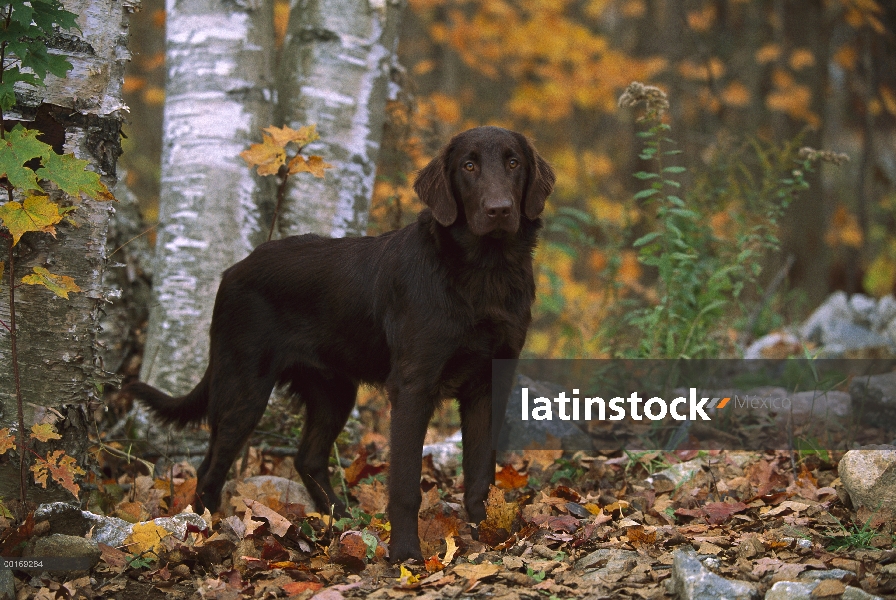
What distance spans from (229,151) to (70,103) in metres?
1.44

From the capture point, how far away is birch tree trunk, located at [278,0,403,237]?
4812 millimetres

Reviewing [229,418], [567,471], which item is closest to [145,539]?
[229,418]

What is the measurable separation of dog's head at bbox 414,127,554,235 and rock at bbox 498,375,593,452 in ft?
4.71

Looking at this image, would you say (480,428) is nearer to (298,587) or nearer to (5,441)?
(298,587)

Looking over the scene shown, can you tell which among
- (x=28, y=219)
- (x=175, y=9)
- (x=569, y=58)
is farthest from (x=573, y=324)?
(x=569, y=58)

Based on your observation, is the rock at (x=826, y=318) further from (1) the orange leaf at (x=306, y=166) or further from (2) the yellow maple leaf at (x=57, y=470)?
(2) the yellow maple leaf at (x=57, y=470)

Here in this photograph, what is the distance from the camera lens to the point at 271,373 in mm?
3836

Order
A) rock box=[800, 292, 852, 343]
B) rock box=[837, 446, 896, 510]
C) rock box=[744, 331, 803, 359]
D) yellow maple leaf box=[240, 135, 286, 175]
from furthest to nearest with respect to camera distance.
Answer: rock box=[800, 292, 852, 343] < rock box=[744, 331, 803, 359] < yellow maple leaf box=[240, 135, 286, 175] < rock box=[837, 446, 896, 510]

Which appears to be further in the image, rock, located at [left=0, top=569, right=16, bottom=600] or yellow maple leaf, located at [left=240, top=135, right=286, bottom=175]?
yellow maple leaf, located at [left=240, top=135, right=286, bottom=175]

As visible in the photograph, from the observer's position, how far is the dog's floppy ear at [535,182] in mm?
3477

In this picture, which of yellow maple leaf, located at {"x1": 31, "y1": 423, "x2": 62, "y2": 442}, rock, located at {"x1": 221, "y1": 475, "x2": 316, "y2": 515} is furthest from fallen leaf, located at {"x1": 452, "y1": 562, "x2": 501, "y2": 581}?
yellow maple leaf, located at {"x1": 31, "y1": 423, "x2": 62, "y2": 442}

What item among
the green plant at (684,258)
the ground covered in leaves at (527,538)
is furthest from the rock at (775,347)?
Answer: the ground covered in leaves at (527,538)

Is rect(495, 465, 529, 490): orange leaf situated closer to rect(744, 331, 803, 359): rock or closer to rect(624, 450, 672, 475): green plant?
rect(624, 450, 672, 475): green plant

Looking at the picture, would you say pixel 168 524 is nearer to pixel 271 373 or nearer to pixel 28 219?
pixel 271 373
